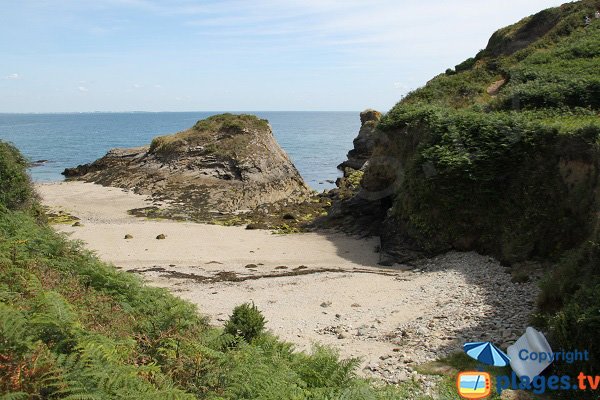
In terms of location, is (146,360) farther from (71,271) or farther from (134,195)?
(134,195)

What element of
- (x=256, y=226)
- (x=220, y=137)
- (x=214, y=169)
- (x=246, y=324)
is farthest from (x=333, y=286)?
(x=220, y=137)

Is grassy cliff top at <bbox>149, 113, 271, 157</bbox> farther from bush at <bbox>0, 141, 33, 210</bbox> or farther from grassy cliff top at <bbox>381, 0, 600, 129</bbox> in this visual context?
bush at <bbox>0, 141, 33, 210</bbox>

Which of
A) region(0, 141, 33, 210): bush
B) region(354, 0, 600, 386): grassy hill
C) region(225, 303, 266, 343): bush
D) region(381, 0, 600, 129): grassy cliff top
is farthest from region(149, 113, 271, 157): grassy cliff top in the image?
region(225, 303, 266, 343): bush

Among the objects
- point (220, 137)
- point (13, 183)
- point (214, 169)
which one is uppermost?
point (220, 137)

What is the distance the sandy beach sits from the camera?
Answer: 13648 mm

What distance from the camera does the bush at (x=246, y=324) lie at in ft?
38.7

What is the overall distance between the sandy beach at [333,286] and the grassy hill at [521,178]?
1.52 meters

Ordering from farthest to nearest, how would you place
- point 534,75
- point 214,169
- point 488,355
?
point 214,169 < point 534,75 < point 488,355

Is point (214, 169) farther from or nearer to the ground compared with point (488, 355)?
farther from the ground

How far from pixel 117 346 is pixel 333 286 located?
1305cm

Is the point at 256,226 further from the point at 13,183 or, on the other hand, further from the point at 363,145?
the point at 363,145

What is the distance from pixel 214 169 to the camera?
45.0 meters

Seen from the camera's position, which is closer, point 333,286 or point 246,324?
point 246,324

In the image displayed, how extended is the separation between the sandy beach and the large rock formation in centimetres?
901
